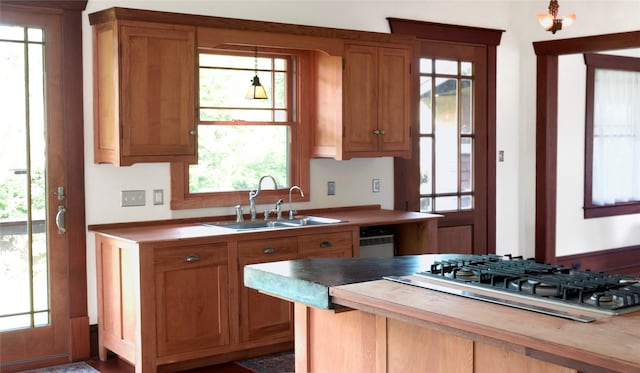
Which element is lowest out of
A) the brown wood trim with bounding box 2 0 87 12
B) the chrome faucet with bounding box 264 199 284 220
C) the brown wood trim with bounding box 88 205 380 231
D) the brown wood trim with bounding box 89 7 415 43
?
the brown wood trim with bounding box 88 205 380 231

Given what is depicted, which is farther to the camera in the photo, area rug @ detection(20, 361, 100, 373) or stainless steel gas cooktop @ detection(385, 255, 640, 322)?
area rug @ detection(20, 361, 100, 373)

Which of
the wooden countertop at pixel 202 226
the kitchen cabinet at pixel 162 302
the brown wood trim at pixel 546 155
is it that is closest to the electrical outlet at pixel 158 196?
the wooden countertop at pixel 202 226

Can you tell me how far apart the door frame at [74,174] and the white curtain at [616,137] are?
17.3ft

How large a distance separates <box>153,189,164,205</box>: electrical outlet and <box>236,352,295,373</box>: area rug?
45.7 inches

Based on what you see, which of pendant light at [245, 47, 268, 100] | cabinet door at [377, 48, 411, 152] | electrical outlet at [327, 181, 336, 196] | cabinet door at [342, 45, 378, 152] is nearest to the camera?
pendant light at [245, 47, 268, 100]

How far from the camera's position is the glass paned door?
4.95m

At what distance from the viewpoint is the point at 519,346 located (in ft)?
7.42

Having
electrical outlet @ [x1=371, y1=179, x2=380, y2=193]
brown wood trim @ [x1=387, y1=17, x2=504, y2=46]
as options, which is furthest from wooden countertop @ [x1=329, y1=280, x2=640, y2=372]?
brown wood trim @ [x1=387, y1=17, x2=504, y2=46]

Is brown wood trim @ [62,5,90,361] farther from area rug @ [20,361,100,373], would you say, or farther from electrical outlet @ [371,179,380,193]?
electrical outlet @ [371,179,380,193]

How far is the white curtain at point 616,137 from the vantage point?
8.38 m

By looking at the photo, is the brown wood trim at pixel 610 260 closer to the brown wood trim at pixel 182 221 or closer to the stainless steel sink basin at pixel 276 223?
the brown wood trim at pixel 182 221

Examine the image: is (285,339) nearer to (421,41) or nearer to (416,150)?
(416,150)

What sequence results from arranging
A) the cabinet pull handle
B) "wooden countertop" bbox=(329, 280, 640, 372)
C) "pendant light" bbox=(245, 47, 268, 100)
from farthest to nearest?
"pendant light" bbox=(245, 47, 268, 100), the cabinet pull handle, "wooden countertop" bbox=(329, 280, 640, 372)

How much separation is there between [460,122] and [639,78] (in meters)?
2.83
